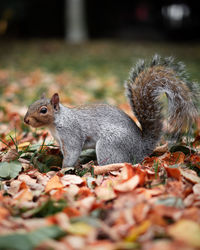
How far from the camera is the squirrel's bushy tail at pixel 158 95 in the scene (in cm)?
250

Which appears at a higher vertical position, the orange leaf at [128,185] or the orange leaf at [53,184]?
the orange leaf at [128,185]

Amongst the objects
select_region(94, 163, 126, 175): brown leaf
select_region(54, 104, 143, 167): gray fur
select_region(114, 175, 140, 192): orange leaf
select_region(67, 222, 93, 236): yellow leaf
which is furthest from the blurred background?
select_region(67, 222, 93, 236): yellow leaf

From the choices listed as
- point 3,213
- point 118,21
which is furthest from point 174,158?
point 118,21

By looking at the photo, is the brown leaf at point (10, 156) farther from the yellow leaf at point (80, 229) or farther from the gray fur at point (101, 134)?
the yellow leaf at point (80, 229)

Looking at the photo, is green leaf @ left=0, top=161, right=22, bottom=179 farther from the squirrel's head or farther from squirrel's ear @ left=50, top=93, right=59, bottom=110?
squirrel's ear @ left=50, top=93, right=59, bottom=110

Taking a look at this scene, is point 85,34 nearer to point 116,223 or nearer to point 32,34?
point 32,34

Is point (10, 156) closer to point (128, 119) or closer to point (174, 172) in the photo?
point (128, 119)

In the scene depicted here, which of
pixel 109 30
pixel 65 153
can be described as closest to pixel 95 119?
pixel 65 153

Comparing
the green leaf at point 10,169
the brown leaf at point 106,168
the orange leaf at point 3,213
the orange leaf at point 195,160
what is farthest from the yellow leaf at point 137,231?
the green leaf at point 10,169

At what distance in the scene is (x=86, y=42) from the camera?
13.1 m

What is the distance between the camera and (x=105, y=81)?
643cm

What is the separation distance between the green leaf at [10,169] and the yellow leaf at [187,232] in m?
1.20

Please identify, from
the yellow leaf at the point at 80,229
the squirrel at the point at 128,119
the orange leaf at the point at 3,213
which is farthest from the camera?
the squirrel at the point at 128,119

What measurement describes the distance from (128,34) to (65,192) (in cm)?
1401
